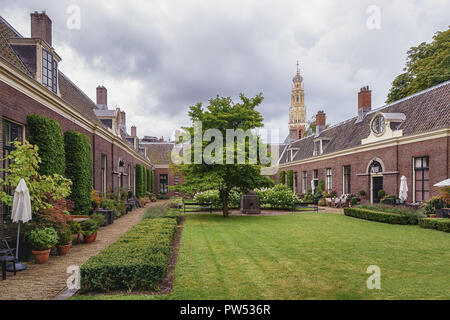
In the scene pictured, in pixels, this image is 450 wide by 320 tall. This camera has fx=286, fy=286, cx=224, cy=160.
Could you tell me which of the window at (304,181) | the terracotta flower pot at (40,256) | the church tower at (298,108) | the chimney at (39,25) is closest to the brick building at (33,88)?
the chimney at (39,25)

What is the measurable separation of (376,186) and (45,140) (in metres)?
20.8

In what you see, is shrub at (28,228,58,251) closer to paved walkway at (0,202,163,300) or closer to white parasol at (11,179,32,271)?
A: paved walkway at (0,202,163,300)

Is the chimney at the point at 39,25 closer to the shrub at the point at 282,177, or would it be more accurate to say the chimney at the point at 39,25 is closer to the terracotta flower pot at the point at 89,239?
the terracotta flower pot at the point at 89,239

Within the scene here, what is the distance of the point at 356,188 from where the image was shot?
2316cm

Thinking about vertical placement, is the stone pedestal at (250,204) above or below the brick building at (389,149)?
below

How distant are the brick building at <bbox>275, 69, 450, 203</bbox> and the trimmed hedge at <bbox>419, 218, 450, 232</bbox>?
3858 millimetres

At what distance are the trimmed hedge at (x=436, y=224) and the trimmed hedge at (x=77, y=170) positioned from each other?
1545cm

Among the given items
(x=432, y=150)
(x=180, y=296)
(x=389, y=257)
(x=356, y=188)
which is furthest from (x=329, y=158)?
(x=180, y=296)

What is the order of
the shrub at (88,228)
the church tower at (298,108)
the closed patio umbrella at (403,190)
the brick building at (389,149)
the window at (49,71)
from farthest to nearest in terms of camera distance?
the church tower at (298,108)
the closed patio umbrella at (403,190)
the brick building at (389,149)
the window at (49,71)
the shrub at (88,228)

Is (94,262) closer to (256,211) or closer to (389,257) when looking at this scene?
(389,257)

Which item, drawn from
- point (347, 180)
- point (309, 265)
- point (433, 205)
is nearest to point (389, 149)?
point (433, 205)

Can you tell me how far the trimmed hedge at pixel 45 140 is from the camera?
9.84 m

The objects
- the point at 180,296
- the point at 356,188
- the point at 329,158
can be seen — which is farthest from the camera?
the point at 329,158
